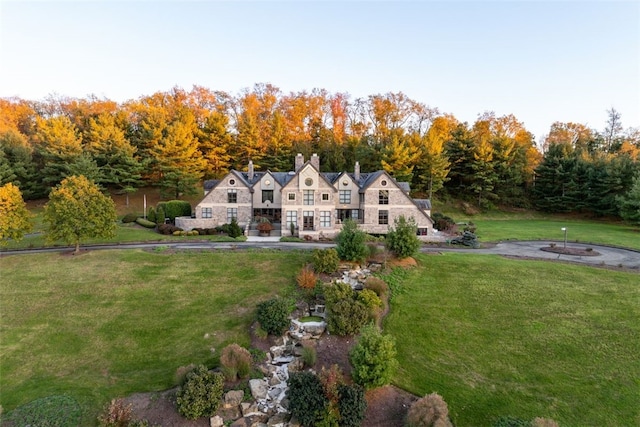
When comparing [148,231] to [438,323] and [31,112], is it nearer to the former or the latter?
[438,323]

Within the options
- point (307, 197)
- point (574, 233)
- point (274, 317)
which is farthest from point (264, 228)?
point (574, 233)

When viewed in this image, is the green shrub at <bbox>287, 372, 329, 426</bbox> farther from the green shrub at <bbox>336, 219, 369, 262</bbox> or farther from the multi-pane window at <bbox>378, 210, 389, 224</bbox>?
the multi-pane window at <bbox>378, 210, 389, 224</bbox>

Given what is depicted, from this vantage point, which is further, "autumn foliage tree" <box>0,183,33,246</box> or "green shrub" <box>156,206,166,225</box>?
"green shrub" <box>156,206,166,225</box>

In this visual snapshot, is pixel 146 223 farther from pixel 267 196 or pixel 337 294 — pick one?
pixel 337 294

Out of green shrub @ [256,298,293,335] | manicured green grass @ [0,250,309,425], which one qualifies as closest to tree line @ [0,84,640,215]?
manicured green grass @ [0,250,309,425]

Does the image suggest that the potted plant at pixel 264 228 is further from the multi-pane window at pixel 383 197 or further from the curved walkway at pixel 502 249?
the multi-pane window at pixel 383 197

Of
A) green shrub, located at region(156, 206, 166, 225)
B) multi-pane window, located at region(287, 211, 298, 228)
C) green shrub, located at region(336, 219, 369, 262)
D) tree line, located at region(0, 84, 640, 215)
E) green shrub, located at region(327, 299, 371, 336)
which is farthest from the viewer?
tree line, located at region(0, 84, 640, 215)
